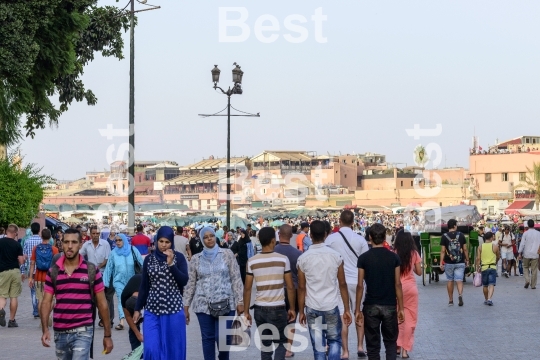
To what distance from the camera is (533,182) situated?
102812mm

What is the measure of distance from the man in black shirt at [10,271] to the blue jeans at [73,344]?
295 inches

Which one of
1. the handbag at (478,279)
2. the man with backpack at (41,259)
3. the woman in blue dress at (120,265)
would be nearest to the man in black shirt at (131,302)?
the woman in blue dress at (120,265)

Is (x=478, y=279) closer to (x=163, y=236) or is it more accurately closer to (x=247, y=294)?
(x=247, y=294)

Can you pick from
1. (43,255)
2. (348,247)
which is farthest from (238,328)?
(43,255)

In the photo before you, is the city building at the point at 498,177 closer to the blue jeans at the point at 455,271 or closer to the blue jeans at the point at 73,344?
the blue jeans at the point at 455,271

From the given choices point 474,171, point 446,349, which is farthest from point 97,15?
point 474,171

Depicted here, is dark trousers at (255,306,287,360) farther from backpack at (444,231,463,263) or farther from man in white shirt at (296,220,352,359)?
backpack at (444,231,463,263)

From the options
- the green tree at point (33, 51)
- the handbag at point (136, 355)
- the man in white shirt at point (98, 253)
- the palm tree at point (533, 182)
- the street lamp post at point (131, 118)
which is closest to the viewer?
the handbag at point (136, 355)

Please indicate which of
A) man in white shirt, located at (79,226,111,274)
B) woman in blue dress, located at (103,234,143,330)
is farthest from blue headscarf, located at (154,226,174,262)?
man in white shirt, located at (79,226,111,274)

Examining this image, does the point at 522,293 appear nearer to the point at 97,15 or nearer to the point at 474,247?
the point at 474,247

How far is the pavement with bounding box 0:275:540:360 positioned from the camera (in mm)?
11234

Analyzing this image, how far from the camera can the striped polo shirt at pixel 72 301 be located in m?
7.39

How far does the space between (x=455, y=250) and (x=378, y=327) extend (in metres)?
7.83

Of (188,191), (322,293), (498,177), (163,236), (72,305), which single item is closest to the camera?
(72,305)
